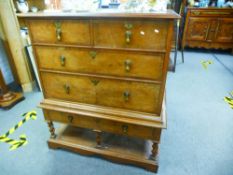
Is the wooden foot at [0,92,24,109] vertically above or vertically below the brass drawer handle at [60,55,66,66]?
below

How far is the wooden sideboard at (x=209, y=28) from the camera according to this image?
343cm

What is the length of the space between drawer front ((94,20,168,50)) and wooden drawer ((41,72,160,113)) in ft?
0.80

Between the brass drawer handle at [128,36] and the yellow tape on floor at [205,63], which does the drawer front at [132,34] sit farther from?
the yellow tape on floor at [205,63]

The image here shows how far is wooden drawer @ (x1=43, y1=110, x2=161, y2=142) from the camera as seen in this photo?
Result: 1203 millimetres

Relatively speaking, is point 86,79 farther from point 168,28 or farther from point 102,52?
point 168,28

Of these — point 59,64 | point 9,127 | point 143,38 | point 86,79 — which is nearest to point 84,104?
point 86,79

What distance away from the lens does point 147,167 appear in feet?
4.35

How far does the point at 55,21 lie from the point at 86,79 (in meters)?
0.41

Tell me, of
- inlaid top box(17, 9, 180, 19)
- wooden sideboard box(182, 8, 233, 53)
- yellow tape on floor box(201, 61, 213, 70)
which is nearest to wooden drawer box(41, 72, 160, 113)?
inlaid top box(17, 9, 180, 19)

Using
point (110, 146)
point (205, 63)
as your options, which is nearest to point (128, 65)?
point (110, 146)

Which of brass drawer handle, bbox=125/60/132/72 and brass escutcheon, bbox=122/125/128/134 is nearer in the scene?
brass drawer handle, bbox=125/60/132/72

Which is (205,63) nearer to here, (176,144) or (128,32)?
(176,144)

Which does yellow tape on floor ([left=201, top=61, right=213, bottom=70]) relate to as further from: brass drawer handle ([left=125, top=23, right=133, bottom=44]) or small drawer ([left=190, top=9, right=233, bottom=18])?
brass drawer handle ([left=125, top=23, right=133, bottom=44])

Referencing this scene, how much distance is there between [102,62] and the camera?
1.09 meters
